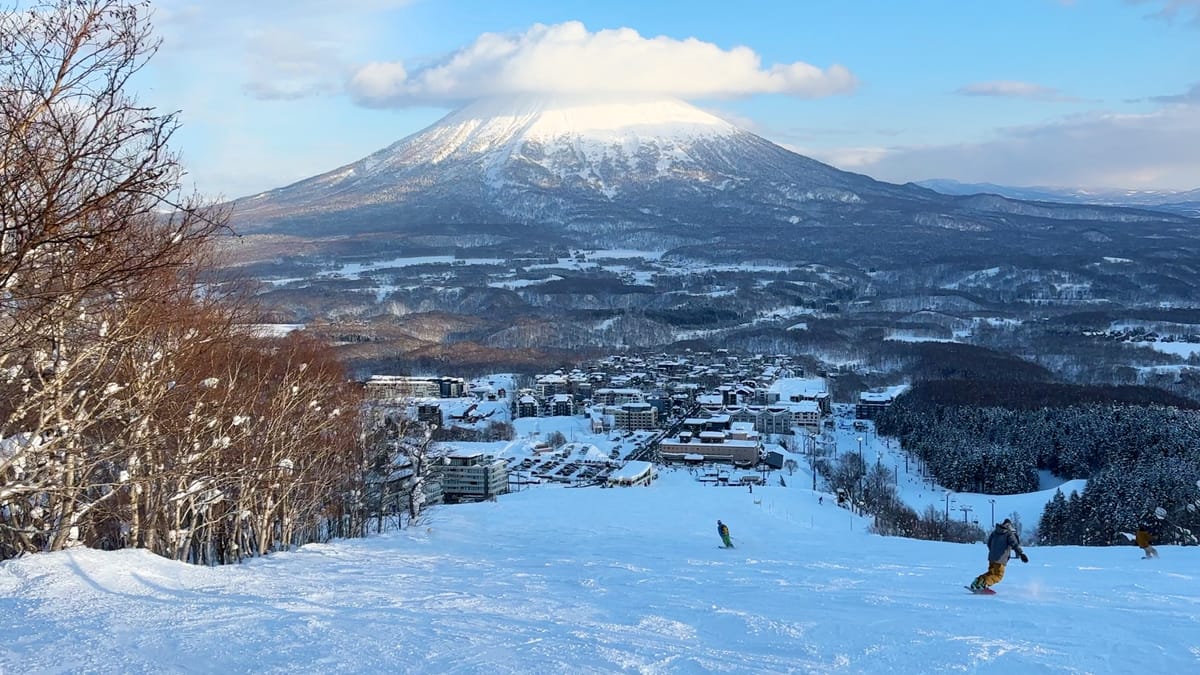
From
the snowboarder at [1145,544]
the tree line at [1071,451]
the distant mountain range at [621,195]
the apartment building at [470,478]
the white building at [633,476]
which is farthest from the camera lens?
the distant mountain range at [621,195]

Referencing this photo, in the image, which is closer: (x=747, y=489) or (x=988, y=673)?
(x=988, y=673)

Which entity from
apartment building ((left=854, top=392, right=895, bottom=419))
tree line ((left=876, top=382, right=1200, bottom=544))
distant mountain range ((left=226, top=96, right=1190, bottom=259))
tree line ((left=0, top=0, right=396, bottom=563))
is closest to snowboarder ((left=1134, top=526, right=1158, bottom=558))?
tree line ((left=876, top=382, right=1200, bottom=544))

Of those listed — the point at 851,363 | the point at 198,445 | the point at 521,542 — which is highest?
the point at 198,445

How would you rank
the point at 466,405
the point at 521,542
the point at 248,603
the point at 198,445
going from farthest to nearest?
the point at 466,405, the point at 521,542, the point at 198,445, the point at 248,603

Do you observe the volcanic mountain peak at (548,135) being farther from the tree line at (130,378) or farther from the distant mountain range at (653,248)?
the tree line at (130,378)

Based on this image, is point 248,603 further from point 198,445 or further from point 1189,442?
point 1189,442

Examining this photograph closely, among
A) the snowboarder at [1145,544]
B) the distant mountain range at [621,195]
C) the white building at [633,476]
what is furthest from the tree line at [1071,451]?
the distant mountain range at [621,195]

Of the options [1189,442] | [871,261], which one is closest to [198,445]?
[1189,442]
